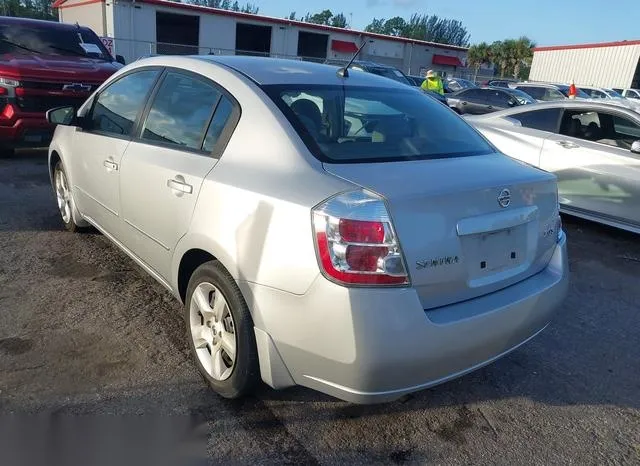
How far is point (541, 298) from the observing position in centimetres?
263

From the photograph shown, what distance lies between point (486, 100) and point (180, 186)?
15.3 meters

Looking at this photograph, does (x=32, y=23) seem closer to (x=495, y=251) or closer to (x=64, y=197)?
(x=64, y=197)

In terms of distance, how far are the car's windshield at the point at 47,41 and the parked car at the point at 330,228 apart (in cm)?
601

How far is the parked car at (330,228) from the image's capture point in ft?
6.92

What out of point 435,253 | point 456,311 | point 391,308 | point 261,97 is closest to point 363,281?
point 391,308

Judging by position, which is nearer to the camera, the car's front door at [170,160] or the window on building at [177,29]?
the car's front door at [170,160]

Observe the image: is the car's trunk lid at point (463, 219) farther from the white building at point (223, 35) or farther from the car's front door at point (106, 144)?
the white building at point (223, 35)

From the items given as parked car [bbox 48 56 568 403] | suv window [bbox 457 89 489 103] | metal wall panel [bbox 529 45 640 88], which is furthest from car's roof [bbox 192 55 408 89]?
metal wall panel [bbox 529 45 640 88]

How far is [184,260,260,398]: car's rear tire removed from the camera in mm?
2453

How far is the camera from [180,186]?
9.32ft

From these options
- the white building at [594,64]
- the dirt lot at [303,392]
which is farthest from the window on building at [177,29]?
the dirt lot at [303,392]

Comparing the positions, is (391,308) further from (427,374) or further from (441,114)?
(441,114)

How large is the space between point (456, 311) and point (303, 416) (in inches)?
37.2

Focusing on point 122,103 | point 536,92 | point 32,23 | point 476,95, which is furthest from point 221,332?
point 536,92
